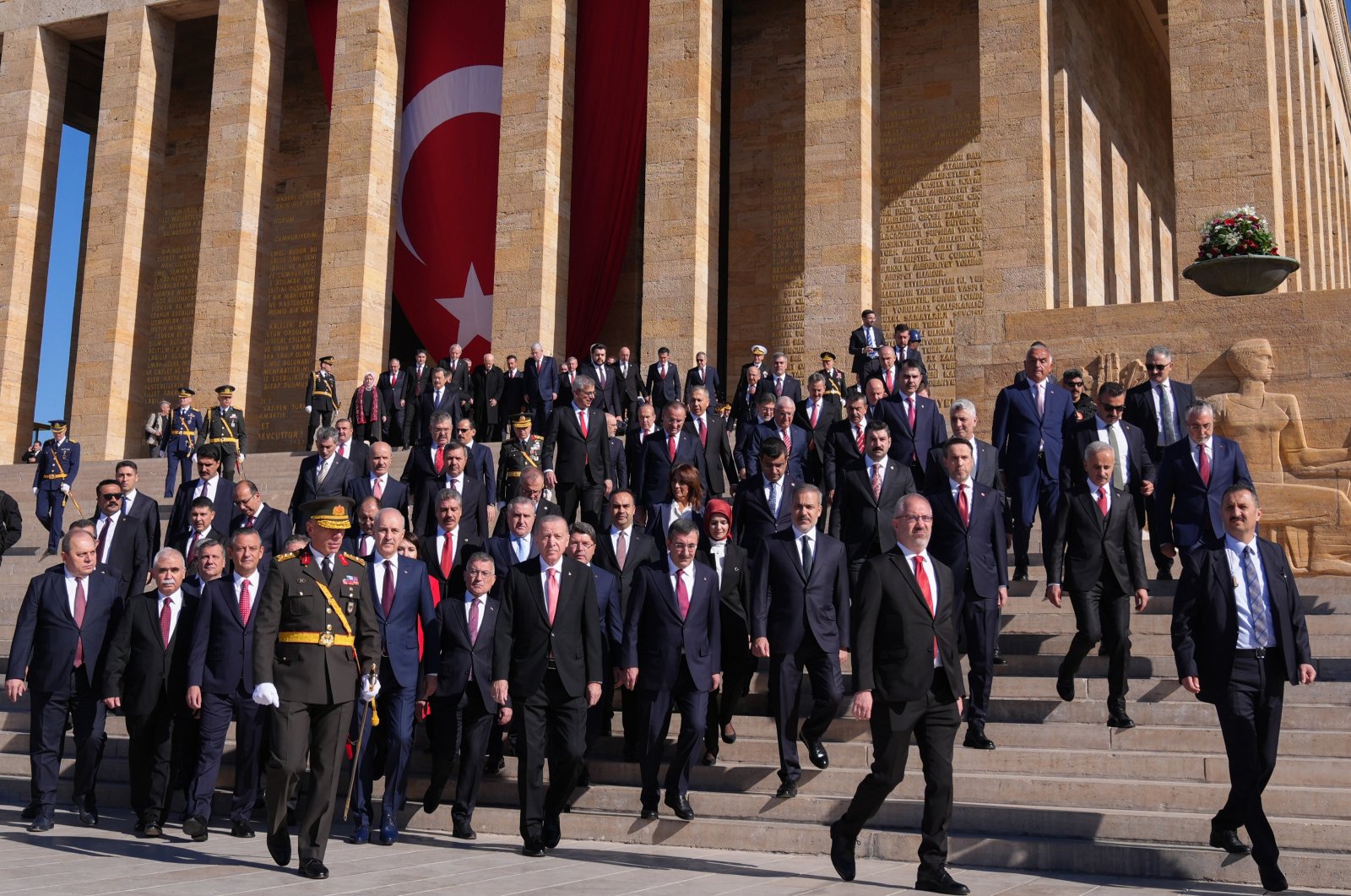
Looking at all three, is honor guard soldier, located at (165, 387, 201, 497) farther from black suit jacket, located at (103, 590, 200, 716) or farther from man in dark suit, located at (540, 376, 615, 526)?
black suit jacket, located at (103, 590, 200, 716)

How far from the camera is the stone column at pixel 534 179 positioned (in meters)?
20.2

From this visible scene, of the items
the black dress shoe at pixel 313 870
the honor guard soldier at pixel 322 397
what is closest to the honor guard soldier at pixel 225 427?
the honor guard soldier at pixel 322 397

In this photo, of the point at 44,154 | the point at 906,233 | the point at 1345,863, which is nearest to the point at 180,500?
the point at 1345,863

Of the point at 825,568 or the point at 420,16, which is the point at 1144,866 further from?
the point at 420,16

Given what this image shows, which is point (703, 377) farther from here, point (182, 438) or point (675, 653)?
point (675, 653)

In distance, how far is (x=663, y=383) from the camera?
52.2 ft

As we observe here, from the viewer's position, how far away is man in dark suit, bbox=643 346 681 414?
15812 millimetres

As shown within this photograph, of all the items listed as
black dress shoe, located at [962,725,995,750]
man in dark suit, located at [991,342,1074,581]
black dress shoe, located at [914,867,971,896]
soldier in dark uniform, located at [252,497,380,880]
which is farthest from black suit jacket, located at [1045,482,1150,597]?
soldier in dark uniform, located at [252,497,380,880]

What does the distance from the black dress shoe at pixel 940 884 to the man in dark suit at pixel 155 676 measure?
163 inches

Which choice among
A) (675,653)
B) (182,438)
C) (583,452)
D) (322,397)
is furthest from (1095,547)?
(322,397)

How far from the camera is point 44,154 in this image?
24656mm

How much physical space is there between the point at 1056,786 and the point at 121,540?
20.7ft

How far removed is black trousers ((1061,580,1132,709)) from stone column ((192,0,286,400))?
17150mm

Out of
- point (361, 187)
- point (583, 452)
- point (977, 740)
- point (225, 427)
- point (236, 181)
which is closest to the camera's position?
point (977, 740)
